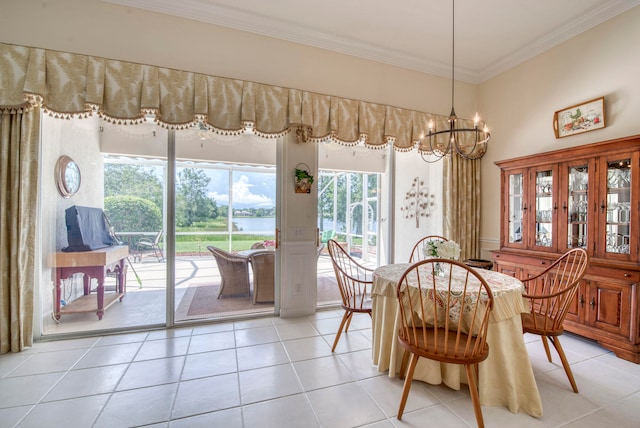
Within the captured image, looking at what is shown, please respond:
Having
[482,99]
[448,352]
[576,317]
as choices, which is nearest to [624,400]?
[576,317]

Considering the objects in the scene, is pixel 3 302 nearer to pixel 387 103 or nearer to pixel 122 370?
pixel 122 370

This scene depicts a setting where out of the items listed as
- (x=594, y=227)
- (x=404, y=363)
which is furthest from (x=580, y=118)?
(x=404, y=363)

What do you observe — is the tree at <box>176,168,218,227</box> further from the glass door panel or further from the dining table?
the dining table

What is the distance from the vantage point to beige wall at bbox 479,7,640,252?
2766 millimetres

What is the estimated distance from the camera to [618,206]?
2.62m

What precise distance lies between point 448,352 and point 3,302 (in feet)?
12.1

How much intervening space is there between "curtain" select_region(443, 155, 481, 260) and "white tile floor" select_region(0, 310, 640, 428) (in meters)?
1.61

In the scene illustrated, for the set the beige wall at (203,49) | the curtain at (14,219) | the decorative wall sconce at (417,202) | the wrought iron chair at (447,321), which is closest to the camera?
the wrought iron chair at (447,321)

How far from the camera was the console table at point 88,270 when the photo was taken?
2883 mm

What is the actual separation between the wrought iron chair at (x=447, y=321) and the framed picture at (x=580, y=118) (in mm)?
2404

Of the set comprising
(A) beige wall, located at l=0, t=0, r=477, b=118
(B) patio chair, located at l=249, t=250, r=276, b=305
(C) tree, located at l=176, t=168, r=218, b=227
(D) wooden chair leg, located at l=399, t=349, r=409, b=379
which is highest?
(A) beige wall, located at l=0, t=0, r=477, b=118

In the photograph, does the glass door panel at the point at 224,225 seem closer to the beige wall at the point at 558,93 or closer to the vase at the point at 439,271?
the vase at the point at 439,271

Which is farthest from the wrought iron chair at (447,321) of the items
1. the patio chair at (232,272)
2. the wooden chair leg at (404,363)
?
the patio chair at (232,272)

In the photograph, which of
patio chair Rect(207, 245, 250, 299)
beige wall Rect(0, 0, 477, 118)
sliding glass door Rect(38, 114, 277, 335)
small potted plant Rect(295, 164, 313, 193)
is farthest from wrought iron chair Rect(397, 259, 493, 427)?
beige wall Rect(0, 0, 477, 118)
